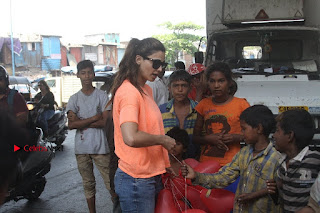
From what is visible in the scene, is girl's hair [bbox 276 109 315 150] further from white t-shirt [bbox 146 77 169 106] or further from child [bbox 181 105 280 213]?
white t-shirt [bbox 146 77 169 106]

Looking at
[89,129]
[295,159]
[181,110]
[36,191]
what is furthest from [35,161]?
[295,159]

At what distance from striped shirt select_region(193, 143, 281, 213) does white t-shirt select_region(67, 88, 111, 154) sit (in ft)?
6.86

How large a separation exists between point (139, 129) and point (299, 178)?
3.50ft

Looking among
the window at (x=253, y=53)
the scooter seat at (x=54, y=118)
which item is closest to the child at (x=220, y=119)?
the window at (x=253, y=53)

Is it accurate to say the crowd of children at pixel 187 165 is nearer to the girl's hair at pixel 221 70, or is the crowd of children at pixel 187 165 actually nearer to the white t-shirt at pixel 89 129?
the girl's hair at pixel 221 70

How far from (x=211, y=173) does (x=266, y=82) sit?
11.8 ft

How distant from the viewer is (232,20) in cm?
811

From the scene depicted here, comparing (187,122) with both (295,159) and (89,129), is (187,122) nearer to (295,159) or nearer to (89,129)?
(89,129)

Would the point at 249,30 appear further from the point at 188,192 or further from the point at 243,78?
the point at 188,192

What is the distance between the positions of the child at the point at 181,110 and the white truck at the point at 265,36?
2567 millimetres

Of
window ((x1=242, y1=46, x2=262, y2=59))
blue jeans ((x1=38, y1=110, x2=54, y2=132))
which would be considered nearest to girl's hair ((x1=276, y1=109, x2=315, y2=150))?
window ((x1=242, y1=46, x2=262, y2=59))

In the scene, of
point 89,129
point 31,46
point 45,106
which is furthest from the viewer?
point 31,46

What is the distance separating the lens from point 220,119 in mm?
3939

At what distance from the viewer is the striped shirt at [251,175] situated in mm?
2998
